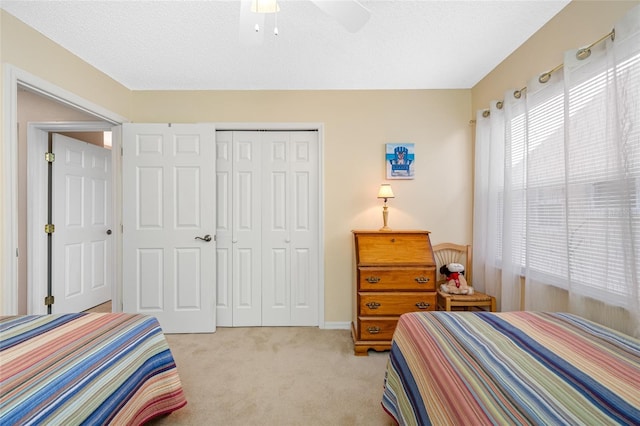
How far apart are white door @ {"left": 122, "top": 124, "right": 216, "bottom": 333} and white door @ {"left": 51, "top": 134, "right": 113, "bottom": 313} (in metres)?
0.94

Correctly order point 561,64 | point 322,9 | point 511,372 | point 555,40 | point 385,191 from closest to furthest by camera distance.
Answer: point 511,372
point 322,9
point 561,64
point 555,40
point 385,191

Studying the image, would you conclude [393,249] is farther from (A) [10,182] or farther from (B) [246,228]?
(A) [10,182]

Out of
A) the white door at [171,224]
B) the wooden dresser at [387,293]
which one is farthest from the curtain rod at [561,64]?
the white door at [171,224]

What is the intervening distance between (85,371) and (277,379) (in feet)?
4.08

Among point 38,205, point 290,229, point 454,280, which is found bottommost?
point 454,280

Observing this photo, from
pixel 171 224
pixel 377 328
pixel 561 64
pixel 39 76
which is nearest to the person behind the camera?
pixel 561 64

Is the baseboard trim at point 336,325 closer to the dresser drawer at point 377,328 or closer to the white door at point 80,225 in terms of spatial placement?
the dresser drawer at point 377,328

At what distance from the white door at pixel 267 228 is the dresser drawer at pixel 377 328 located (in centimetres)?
69

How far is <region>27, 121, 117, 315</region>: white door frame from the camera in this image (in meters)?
2.53

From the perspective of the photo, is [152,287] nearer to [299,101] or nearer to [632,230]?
[299,101]

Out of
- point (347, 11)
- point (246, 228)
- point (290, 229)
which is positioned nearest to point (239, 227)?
point (246, 228)

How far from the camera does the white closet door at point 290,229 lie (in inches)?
109

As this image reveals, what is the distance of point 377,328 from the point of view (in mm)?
2230

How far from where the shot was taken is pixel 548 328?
48.9 inches
